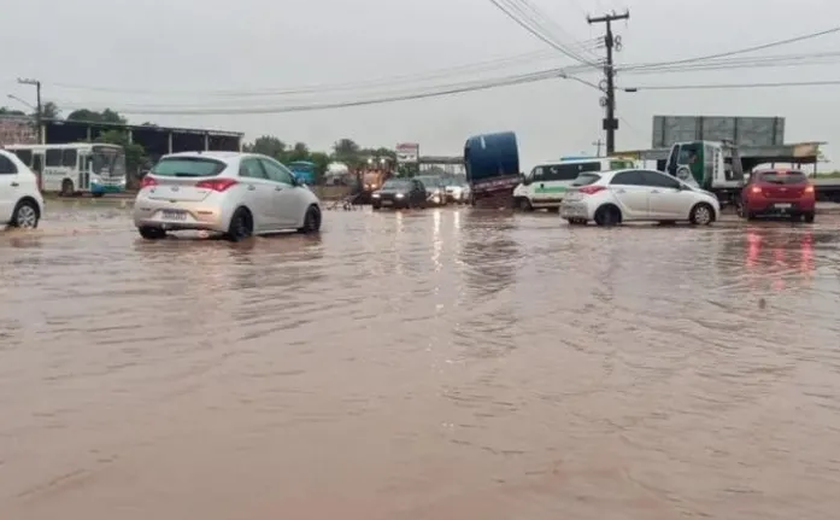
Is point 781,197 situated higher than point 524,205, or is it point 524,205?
point 781,197

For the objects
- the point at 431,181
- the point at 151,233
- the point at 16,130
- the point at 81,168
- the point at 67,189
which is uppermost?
the point at 16,130

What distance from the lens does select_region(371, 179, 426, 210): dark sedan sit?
38594 millimetres

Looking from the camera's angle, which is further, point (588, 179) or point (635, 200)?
point (588, 179)

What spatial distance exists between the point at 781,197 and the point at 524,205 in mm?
12040

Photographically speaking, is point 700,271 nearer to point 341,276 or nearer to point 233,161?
point 341,276

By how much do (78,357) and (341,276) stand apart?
4833 millimetres

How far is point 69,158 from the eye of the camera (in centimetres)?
4728

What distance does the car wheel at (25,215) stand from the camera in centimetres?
1652

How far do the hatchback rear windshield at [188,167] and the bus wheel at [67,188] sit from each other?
34828 mm

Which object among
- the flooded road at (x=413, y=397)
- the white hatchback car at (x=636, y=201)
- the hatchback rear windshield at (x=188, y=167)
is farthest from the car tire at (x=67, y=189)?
the flooded road at (x=413, y=397)

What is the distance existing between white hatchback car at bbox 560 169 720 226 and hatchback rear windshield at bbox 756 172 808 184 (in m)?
2.90

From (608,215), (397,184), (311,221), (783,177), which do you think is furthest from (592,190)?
(397,184)

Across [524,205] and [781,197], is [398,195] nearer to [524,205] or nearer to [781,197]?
[524,205]

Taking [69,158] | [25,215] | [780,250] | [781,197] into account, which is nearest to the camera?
[780,250]
